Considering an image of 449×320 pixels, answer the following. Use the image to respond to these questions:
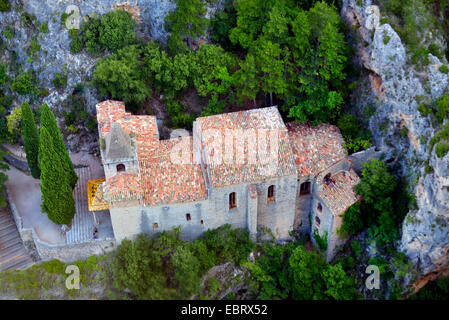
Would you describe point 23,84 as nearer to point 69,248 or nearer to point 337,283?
point 69,248

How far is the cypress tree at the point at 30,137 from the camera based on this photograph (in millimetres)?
46031

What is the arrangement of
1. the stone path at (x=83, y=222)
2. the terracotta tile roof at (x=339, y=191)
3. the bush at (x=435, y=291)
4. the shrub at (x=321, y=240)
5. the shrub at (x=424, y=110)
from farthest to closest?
the shrub at (x=321, y=240) < the stone path at (x=83, y=222) < the terracotta tile roof at (x=339, y=191) < the shrub at (x=424, y=110) < the bush at (x=435, y=291)

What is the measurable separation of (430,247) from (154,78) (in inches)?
1149

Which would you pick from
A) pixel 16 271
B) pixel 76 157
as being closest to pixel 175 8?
pixel 76 157

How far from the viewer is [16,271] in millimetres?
44031

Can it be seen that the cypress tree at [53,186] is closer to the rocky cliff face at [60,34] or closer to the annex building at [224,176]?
the annex building at [224,176]

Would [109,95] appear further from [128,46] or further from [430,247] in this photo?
[430,247]

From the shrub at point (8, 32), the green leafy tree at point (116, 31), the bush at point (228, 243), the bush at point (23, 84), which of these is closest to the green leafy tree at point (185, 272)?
the bush at point (228, 243)

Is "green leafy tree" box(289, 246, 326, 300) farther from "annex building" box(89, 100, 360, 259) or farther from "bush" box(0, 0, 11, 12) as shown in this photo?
"bush" box(0, 0, 11, 12)

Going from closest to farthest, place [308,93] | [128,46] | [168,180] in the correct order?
1. [168,180]
2. [308,93]
3. [128,46]

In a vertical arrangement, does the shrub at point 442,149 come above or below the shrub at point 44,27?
below

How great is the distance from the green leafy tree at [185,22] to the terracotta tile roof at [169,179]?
1195cm

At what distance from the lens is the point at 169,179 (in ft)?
140

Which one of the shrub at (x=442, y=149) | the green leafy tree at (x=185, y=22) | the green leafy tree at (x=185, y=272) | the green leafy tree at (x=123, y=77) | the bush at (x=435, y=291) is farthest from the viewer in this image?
the green leafy tree at (x=185, y=22)
